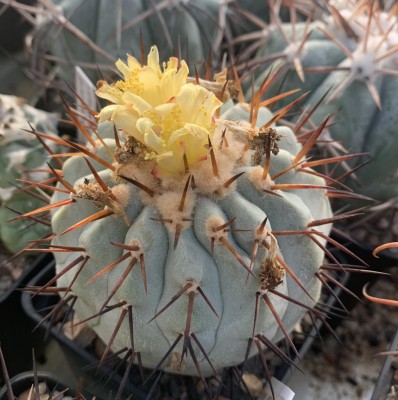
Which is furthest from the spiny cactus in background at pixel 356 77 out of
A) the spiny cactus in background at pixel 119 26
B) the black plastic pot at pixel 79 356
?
the black plastic pot at pixel 79 356

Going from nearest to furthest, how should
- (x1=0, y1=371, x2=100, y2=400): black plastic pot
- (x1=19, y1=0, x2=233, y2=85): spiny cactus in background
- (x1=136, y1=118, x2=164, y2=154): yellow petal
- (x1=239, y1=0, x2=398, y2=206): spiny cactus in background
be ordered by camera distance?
(x1=136, y1=118, x2=164, y2=154): yellow petal, (x1=0, y1=371, x2=100, y2=400): black plastic pot, (x1=239, y1=0, x2=398, y2=206): spiny cactus in background, (x1=19, y1=0, x2=233, y2=85): spiny cactus in background

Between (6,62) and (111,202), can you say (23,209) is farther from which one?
(6,62)

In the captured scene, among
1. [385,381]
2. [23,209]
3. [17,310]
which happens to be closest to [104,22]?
[23,209]

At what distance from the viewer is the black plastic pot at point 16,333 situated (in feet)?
3.25

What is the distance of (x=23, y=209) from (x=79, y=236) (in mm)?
428

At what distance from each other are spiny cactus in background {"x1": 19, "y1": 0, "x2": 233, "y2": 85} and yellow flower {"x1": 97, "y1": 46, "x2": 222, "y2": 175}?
20.4 inches

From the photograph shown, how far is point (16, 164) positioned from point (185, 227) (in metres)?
0.55

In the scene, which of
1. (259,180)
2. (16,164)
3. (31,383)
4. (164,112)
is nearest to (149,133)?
(164,112)

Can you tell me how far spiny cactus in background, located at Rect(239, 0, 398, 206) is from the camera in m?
0.97

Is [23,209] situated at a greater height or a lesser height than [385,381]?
greater

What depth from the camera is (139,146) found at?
0.64 m

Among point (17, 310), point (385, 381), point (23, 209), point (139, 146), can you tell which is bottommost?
point (385, 381)

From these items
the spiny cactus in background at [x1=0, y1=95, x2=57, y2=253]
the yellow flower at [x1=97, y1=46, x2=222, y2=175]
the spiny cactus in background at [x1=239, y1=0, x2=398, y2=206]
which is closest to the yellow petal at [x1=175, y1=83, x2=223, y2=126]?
the yellow flower at [x1=97, y1=46, x2=222, y2=175]

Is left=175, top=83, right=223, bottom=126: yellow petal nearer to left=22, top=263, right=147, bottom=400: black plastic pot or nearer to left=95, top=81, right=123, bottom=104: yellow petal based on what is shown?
left=95, top=81, right=123, bottom=104: yellow petal
